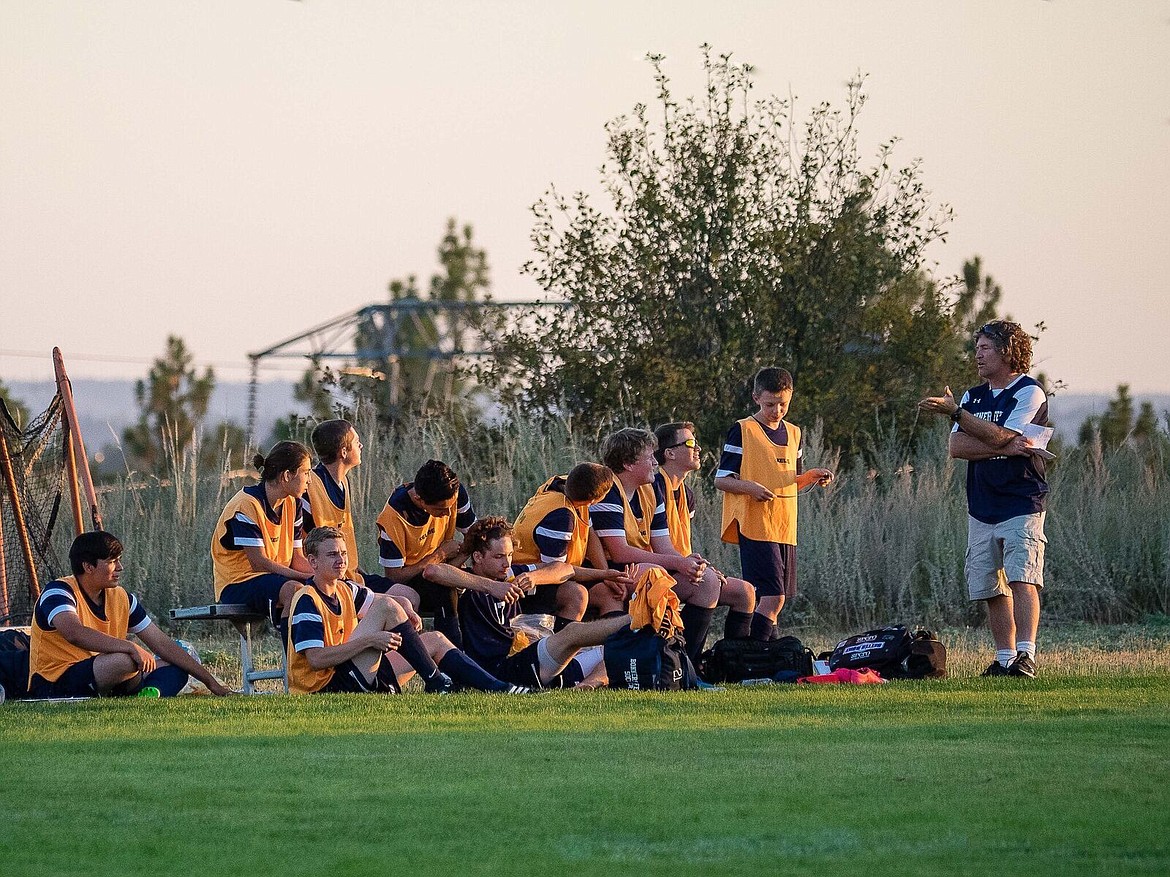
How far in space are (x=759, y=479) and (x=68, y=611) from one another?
4347mm

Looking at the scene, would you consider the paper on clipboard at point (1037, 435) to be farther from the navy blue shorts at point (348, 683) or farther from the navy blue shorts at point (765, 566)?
the navy blue shorts at point (348, 683)

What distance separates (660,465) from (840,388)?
23.3 ft

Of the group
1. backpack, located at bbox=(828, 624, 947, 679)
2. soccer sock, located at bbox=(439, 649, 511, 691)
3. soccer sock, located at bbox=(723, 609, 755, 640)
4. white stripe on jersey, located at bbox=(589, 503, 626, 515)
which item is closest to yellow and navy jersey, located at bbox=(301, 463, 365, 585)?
soccer sock, located at bbox=(439, 649, 511, 691)

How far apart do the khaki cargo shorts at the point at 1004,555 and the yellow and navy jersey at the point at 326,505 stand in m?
3.49

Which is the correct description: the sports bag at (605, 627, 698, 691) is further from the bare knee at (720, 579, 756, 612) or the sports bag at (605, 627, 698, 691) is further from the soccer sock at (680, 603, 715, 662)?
the bare knee at (720, 579, 756, 612)

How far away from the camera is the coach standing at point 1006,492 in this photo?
9398 millimetres

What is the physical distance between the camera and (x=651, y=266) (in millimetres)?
17562

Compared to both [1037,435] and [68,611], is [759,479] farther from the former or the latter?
[68,611]

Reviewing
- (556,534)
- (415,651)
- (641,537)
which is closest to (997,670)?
(641,537)

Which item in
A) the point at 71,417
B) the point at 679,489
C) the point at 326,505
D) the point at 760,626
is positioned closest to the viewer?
the point at 326,505

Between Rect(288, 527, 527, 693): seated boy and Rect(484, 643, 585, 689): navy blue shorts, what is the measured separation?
0.23 m

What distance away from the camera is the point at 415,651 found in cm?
893

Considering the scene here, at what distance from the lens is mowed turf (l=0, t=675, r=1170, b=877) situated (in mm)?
4824

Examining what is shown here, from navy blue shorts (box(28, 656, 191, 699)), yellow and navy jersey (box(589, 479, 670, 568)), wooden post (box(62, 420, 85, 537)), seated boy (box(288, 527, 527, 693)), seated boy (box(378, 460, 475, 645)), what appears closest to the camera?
seated boy (box(288, 527, 527, 693))
